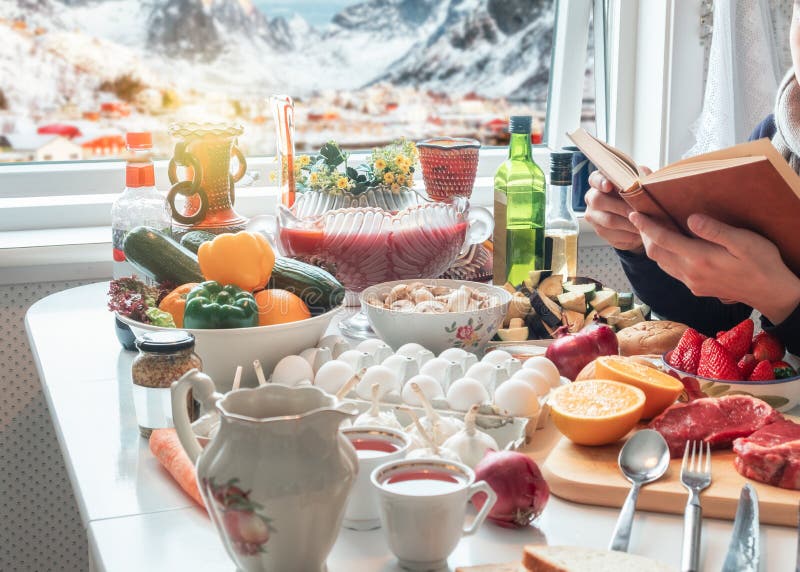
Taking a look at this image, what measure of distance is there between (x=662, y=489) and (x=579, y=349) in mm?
381

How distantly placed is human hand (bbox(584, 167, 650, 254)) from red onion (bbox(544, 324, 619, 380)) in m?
0.24

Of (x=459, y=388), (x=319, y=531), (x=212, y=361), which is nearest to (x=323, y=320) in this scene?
(x=212, y=361)

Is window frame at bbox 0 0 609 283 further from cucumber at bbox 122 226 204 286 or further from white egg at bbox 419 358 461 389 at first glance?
white egg at bbox 419 358 461 389

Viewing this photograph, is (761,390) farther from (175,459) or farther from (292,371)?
(175,459)

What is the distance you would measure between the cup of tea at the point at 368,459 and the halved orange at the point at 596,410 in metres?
0.20

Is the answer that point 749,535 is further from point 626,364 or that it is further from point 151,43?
point 151,43

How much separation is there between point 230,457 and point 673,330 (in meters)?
0.81

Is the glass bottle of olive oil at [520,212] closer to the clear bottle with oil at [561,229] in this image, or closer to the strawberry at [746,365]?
the clear bottle with oil at [561,229]

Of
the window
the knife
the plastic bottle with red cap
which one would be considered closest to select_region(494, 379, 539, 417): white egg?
the knife

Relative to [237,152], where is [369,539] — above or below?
below

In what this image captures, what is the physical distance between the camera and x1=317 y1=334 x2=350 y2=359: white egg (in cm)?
125

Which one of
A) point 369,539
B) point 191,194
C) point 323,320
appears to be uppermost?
point 191,194

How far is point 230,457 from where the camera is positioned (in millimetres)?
699

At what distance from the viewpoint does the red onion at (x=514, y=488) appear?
2.69ft
